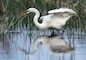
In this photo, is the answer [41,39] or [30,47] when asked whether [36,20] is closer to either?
[41,39]

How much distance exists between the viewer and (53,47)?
31.6ft

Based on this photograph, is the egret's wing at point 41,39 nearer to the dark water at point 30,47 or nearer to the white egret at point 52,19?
the dark water at point 30,47

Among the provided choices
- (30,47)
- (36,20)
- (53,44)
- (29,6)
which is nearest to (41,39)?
(53,44)

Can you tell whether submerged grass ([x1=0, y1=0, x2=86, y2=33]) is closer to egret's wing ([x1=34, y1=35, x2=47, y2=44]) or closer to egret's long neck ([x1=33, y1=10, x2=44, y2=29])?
egret's long neck ([x1=33, y1=10, x2=44, y2=29])

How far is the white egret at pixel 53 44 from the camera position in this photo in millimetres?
9188

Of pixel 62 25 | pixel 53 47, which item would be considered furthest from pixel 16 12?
pixel 53 47

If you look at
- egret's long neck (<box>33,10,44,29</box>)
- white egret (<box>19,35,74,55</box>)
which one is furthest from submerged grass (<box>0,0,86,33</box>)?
white egret (<box>19,35,74,55</box>)

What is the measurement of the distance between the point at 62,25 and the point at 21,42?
72.4 inches

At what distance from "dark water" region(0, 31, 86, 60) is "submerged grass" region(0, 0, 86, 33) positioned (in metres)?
0.29

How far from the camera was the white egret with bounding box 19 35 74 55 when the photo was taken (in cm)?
919

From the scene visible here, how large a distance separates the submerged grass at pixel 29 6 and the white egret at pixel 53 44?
111cm

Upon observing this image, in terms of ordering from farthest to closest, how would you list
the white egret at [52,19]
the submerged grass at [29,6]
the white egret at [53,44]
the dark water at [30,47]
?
the submerged grass at [29,6] < the white egret at [52,19] < the white egret at [53,44] < the dark water at [30,47]

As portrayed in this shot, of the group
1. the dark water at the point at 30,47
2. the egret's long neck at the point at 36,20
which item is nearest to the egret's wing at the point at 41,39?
the dark water at the point at 30,47

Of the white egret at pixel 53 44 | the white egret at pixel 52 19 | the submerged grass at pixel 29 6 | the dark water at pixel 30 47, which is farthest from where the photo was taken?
the submerged grass at pixel 29 6
